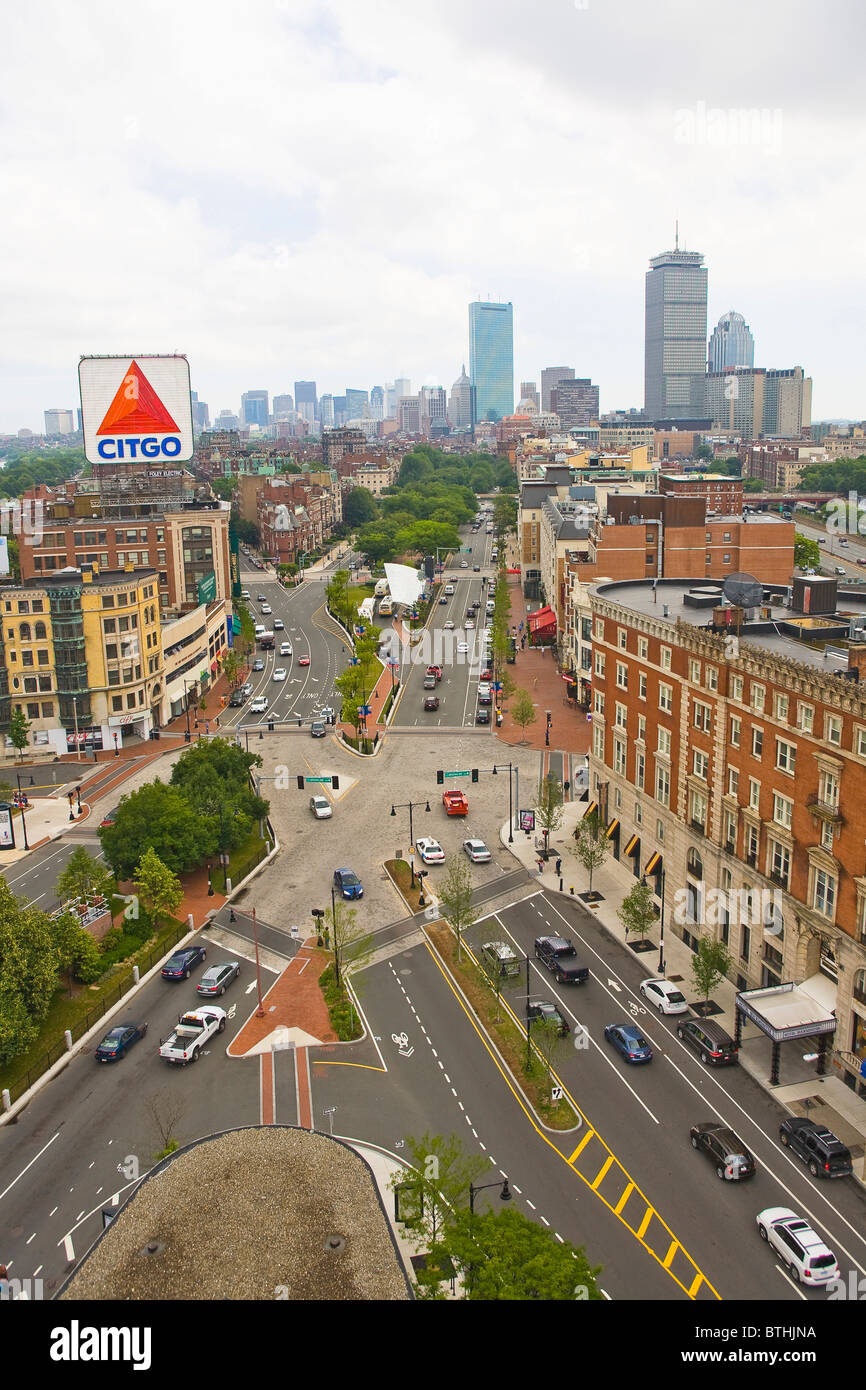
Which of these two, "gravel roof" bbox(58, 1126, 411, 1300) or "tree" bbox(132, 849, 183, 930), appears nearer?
"gravel roof" bbox(58, 1126, 411, 1300)

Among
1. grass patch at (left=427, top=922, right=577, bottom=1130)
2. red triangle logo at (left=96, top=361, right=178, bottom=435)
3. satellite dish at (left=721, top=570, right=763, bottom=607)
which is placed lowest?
grass patch at (left=427, top=922, right=577, bottom=1130)

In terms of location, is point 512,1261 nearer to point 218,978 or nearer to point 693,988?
point 693,988

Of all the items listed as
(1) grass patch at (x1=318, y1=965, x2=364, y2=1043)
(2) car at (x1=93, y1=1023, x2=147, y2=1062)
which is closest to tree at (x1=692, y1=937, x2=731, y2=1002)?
(1) grass patch at (x1=318, y1=965, x2=364, y2=1043)

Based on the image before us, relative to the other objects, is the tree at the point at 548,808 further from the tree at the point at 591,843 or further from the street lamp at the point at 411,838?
the street lamp at the point at 411,838

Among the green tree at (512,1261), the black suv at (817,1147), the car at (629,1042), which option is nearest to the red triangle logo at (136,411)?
the car at (629,1042)

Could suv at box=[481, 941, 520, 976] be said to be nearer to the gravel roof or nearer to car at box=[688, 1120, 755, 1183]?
car at box=[688, 1120, 755, 1183]
